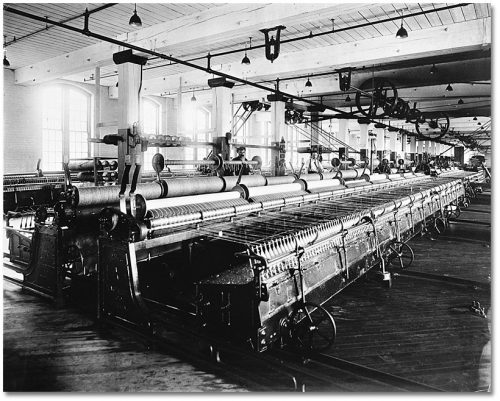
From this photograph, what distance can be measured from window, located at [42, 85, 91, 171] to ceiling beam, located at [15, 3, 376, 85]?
3996mm

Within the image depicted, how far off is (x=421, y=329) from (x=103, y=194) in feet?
10.2

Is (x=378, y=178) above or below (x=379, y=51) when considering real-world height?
below

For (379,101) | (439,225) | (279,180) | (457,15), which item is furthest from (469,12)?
(439,225)

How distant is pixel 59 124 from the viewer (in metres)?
11.8

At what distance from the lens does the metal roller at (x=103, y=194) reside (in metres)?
3.92

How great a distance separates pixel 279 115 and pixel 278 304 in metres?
6.57

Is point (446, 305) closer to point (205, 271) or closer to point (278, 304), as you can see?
point (278, 304)

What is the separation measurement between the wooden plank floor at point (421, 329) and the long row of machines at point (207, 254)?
9.6 inches

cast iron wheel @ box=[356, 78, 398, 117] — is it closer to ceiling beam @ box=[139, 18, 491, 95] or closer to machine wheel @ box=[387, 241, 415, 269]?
ceiling beam @ box=[139, 18, 491, 95]

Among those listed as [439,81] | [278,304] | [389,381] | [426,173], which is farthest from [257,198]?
[426,173]

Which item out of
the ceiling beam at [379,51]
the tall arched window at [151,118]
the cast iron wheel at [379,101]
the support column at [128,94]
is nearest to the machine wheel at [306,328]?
the support column at [128,94]

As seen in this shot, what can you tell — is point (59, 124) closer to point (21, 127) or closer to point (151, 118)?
point (21, 127)

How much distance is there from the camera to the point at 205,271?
358cm

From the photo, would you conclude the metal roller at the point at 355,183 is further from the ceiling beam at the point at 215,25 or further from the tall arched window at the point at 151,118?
the tall arched window at the point at 151,118
